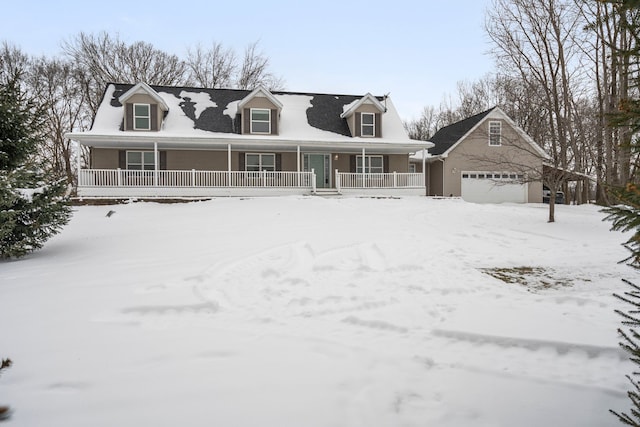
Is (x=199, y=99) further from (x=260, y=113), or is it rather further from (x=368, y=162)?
(x=368, y=162)

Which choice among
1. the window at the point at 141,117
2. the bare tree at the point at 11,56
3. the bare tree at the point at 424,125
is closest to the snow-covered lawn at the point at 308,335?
the window at the point at 141,117

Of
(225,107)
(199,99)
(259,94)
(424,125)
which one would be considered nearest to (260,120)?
(259,94)

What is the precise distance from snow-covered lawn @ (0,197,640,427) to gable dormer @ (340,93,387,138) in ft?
37.7

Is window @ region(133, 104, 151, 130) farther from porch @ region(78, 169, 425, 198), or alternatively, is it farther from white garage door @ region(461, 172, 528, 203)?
white garage door @ region(461, 172, 528, 203)

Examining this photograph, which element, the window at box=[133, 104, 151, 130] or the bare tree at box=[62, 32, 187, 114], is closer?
the window at box=[133, 104, 151, 130]

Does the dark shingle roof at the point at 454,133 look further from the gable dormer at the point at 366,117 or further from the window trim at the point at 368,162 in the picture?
the gable dormer at the point at 366,117

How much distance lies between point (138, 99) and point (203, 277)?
1382 cm

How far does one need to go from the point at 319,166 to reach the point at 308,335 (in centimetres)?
1550

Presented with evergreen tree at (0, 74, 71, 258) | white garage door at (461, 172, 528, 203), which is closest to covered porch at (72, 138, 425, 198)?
white garage door at (461, 172, 528, 203)

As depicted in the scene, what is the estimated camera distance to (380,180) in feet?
58.0

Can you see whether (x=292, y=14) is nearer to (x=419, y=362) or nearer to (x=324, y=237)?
(x=324, y=237)

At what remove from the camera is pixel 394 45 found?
19312 mm

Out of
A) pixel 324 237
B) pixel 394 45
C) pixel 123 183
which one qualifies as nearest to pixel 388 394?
pixel 324 237

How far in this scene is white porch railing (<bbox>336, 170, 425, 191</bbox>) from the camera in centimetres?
1739
